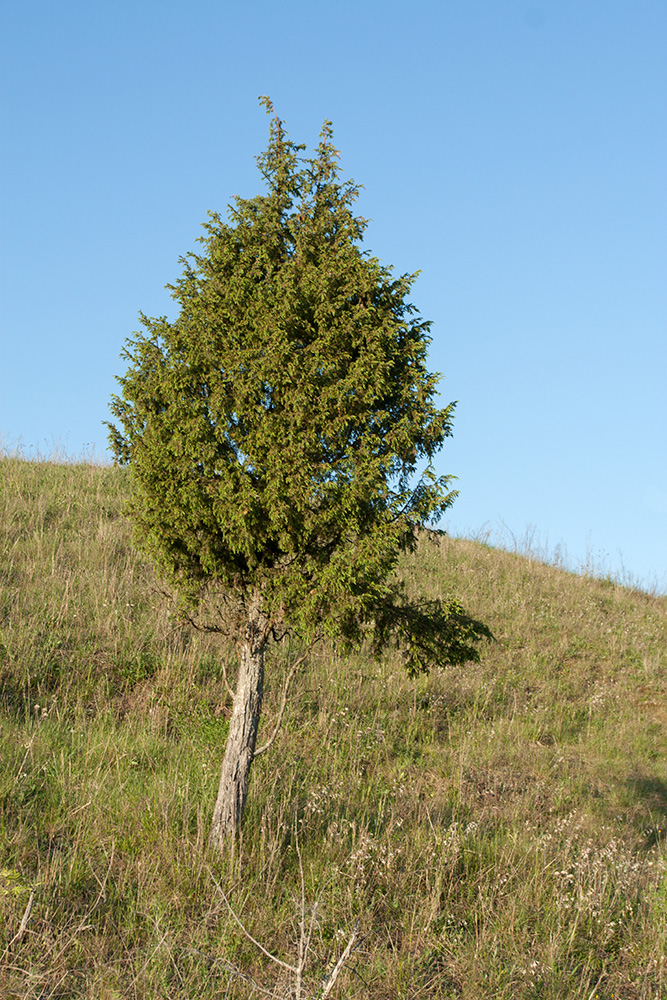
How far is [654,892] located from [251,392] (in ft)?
18.9

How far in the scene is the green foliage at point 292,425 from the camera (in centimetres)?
513

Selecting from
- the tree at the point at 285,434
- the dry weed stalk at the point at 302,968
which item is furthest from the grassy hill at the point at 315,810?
the tree at the point at 285,434

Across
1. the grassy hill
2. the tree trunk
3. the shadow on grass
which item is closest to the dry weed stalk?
the grassy hill

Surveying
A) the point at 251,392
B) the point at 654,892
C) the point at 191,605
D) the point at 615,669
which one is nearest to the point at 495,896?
the point at 654,892

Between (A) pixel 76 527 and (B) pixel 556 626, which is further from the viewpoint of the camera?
(B) pixel 556 626

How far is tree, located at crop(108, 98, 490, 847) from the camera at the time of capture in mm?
5137

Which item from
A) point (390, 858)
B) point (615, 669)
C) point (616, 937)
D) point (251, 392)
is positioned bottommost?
point (616, 937)

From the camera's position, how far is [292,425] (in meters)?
5.17

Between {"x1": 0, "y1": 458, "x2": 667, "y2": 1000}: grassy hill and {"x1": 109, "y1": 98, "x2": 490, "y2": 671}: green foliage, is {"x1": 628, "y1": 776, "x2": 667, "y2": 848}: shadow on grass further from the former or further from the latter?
{"x1": 109, "y1": 98, "x2": 490, "y2": 671}: green foliage

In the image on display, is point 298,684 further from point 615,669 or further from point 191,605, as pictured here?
point 615,669

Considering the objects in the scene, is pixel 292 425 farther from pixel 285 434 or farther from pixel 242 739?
pixel 242 739

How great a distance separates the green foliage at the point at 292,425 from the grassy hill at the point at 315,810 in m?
1.00

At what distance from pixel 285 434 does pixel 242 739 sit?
8.46 feet

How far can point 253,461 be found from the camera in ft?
17.0
